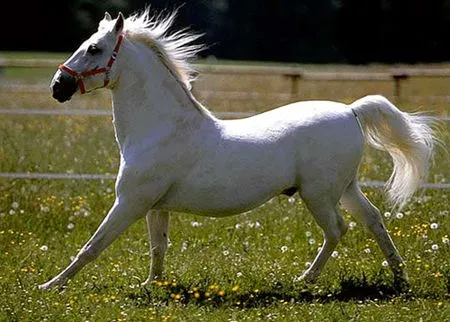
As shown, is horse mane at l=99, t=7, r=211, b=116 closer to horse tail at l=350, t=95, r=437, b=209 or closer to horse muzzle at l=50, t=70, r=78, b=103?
horse muzzle at l=50, t=70, r=78, b=103

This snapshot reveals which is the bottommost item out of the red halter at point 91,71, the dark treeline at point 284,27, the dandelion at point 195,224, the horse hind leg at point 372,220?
the dark treeline at point 284,27

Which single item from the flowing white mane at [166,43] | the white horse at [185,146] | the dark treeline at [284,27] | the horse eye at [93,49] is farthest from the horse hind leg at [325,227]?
the dark treeline at [284,27]

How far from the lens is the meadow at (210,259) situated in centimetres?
721

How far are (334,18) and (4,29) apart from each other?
1127cm

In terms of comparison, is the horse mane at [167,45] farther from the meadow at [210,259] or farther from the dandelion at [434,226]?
the dandelion at [434,226]

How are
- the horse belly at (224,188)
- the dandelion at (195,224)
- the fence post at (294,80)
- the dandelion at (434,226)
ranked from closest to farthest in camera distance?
the horse belly at (224,188) → the dandelion at (434,226) → the dandelion at (195,224) → the fence post at (294,80)

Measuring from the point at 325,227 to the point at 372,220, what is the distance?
1.21 ft

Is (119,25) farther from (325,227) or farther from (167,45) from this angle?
(325,227)

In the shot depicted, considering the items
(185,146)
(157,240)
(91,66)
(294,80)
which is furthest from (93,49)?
(294,80)

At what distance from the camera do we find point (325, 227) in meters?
8.23

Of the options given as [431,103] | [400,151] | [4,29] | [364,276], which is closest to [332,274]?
[364,276]

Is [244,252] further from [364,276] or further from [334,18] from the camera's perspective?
[334,18]

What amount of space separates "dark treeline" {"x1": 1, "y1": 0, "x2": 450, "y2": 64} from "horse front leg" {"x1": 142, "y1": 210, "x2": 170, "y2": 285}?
1124cm

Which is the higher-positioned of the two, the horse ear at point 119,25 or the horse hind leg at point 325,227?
the horse ear at point 119,25
